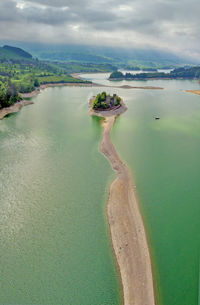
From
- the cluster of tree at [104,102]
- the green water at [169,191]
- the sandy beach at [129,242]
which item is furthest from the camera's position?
the cluster of tree at [104,102]

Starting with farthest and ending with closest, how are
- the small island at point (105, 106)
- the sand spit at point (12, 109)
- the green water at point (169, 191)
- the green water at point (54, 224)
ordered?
the small island at point (105, 106)
the sand spit at point (12, 109)
the green water at point (169, 191)
the green water at point (54, 224)

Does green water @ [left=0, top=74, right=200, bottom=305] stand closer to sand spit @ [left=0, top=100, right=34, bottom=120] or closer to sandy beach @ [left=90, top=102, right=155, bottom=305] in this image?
sandy beach @ [left=90, top=102, right=155, bottom=305]

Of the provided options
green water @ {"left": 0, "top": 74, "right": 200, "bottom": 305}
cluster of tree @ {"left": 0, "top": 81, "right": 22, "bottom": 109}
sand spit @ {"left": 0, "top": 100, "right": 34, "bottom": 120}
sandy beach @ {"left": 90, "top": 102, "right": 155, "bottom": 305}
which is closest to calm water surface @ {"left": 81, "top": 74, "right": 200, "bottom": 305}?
green water @ {"left": 0, "top": 74, "right": 200, "bottom": 305}

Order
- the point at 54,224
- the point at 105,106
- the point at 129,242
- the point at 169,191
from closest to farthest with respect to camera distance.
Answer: the point at 129,242, the point at 54,224, the point at 169,191, the point at 105,106

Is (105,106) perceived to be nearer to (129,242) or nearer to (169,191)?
(169,191)

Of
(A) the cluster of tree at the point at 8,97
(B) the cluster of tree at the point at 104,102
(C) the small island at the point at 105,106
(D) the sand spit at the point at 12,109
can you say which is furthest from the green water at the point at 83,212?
(B) the cluster of tree at the point at 104,102

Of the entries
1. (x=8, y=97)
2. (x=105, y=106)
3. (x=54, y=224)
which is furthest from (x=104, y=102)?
(x=54, y=224)

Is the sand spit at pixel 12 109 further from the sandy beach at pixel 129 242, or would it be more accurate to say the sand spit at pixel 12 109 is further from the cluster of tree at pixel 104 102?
the sandy beach at pixel 129 242
